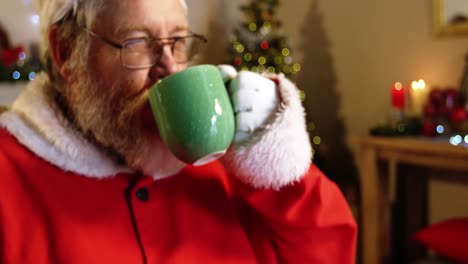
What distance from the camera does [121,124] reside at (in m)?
0.79

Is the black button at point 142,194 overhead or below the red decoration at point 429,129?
overhead

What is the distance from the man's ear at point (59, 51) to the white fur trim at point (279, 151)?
37 centimetres

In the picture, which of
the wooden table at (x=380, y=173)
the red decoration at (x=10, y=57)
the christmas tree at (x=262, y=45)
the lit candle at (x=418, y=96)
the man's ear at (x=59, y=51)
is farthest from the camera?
the christmas tree at (x=262, y=45)

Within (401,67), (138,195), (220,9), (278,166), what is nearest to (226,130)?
(278,166)

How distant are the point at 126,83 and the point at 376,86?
7.08 feet

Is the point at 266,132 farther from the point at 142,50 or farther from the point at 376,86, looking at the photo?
the point at 376,86

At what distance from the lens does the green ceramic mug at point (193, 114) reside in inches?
24.0

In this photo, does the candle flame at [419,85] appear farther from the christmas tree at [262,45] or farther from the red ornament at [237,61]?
the red ornament at [237,61]

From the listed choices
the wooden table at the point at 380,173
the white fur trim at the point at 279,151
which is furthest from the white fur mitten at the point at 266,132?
the wooden table at the point at 380,173

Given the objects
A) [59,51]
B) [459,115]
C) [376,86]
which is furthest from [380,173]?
[59,51]

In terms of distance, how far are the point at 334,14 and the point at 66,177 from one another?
243 cm

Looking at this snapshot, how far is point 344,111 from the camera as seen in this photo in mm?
2932

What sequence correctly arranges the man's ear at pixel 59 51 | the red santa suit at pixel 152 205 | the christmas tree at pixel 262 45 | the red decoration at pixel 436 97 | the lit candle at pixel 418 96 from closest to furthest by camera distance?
the red santa suit at pixel 152 205
the man's ear at pixel 59 51
the red decoration at pixel 436 97
the lit candle at pixel 418 96
the christmas tree at pixel 262 45

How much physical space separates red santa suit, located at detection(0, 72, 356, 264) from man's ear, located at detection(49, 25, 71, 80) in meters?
0.05
